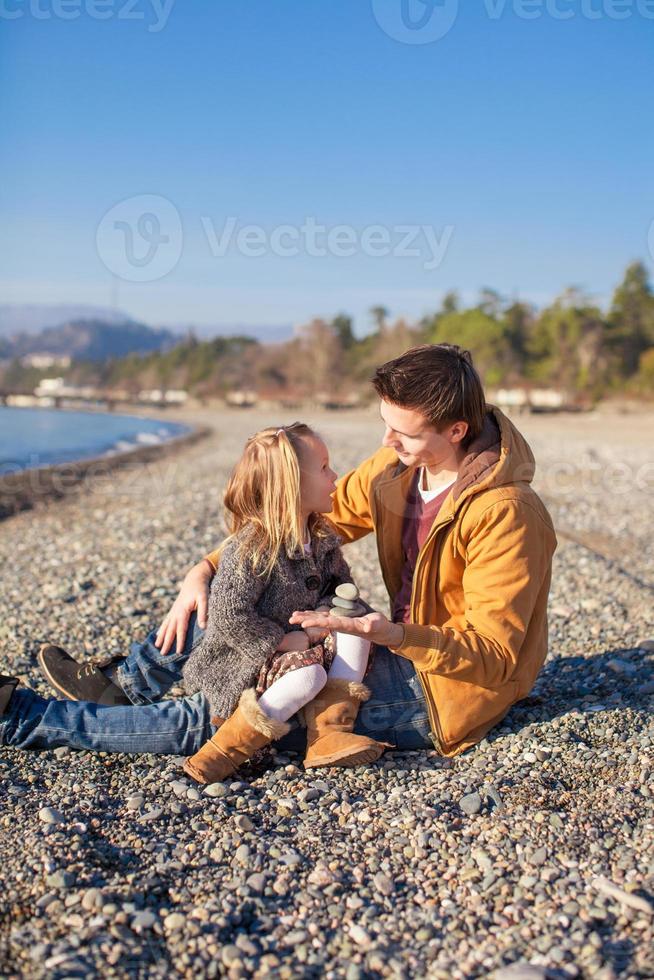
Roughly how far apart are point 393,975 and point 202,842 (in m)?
0.95

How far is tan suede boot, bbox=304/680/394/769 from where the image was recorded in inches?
139

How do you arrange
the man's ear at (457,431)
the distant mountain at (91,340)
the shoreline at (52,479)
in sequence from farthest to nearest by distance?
the distant mountain at (91,340) → the shoreline at (52,479) → the man's ear at (457,431)

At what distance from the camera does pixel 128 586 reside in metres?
7.40

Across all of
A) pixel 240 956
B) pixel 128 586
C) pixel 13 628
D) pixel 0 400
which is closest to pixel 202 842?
pixel 240 956

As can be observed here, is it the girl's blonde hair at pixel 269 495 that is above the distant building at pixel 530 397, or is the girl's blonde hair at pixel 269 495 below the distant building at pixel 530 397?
above

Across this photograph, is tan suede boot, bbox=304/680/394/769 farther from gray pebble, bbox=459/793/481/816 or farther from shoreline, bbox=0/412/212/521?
shoreline, bbox=0/412/212/521

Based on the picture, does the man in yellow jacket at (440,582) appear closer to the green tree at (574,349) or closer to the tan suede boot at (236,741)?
the tan suede boot at (236,741)

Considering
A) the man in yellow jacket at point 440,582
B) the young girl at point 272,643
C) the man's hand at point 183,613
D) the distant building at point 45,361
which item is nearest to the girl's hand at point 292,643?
the young girl at point 272,643

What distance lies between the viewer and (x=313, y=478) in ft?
12.1

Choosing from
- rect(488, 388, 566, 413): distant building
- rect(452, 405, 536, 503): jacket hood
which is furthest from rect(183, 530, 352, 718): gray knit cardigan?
rect(488, 388, 566, 413): distant building

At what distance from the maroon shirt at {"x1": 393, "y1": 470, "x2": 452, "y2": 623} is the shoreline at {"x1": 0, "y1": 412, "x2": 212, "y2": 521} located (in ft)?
35.1

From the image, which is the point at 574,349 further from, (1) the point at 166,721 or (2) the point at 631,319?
(1) the point at 166,721

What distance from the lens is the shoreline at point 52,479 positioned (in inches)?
600

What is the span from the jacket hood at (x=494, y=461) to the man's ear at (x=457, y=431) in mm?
70
